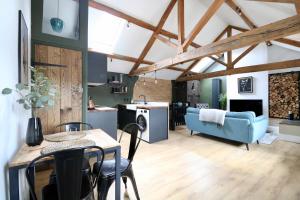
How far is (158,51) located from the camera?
18.4 feet

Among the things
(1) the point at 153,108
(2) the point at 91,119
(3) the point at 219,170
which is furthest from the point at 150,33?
(3) the point at 219,170

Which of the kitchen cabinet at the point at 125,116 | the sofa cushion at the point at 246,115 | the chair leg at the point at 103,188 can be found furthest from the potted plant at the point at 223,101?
the chair leg at the point at 103,188

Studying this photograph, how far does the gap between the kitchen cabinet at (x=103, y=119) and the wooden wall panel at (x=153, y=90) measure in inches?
119

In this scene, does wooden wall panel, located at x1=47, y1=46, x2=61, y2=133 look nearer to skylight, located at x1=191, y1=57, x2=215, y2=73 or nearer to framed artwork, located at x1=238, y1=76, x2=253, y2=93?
framed artwork, located at x1=238, y1=76, x2=253, y2=93

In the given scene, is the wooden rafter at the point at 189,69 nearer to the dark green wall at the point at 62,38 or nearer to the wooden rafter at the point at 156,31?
the wooden rafter at the point at 156,31

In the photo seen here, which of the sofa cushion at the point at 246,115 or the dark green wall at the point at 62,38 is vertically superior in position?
the dark green wall at the point at 62,38

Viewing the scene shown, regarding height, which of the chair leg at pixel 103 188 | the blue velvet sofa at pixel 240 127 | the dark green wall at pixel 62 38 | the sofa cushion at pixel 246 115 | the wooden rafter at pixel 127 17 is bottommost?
the chair leg at pixel 103 188

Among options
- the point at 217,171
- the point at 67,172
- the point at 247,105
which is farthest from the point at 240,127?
the point at 67,172

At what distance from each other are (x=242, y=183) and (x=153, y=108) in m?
2.47

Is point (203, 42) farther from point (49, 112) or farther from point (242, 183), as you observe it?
point (49, 112)

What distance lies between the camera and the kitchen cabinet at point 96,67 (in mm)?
3018

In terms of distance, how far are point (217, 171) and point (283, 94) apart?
4458mm

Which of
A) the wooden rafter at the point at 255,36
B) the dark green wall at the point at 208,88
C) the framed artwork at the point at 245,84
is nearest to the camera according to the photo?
the wooden rafter at the point at 255,36

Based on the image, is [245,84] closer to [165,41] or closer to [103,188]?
[165,41]
